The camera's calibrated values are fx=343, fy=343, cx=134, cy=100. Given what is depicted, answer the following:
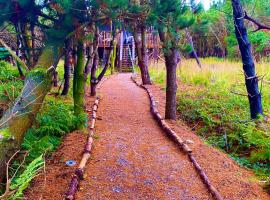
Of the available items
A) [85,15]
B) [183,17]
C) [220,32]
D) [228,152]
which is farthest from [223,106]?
[220,32]

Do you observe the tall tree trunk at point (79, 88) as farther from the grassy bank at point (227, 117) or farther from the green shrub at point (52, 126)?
the grassy bank at point (227, 117)

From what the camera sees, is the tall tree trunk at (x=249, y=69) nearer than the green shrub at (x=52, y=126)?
No

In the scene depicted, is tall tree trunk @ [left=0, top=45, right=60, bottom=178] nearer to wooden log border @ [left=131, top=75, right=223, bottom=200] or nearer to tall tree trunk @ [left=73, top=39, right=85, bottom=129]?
tall tree trunk @ [left=73, top=39, right=85, bottom=129]

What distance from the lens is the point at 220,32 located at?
83.4ft

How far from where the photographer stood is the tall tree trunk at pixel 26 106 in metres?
3.49

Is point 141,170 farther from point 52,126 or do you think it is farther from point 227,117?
point 227,117

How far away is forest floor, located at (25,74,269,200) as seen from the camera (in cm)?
427

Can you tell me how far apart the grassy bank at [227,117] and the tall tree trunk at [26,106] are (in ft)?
10.9

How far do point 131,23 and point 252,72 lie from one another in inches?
128

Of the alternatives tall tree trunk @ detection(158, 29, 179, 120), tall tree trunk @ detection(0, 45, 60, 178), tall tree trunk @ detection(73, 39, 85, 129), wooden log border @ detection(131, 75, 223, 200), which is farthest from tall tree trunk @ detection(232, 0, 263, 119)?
tall tree trunk @ detection(0, 45, 60, 178)

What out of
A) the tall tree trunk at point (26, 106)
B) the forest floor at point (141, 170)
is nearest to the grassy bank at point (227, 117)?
the forest floor at point (141, 170)

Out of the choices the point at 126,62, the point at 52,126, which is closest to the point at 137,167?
the point at 52,126

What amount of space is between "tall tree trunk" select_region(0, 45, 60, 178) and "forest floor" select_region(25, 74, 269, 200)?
0.48 metres

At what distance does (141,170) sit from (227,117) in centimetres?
333
